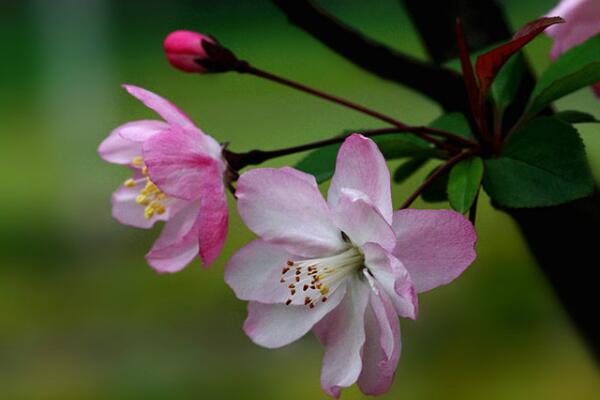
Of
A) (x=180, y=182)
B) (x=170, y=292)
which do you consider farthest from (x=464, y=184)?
(x=170, y=292)

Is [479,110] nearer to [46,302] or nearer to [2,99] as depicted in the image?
[46,302]

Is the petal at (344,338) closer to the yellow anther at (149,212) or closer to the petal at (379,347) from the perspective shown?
the petal at (379,347)

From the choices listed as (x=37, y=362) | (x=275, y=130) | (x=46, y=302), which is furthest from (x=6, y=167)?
(x=37, y=362)

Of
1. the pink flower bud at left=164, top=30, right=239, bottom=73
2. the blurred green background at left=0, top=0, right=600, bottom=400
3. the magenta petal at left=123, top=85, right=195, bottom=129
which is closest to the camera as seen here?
the magenta petal at left=123, top=85, right=195, bottom=129

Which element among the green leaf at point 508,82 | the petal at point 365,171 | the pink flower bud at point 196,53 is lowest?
the green leaf at point 508,82

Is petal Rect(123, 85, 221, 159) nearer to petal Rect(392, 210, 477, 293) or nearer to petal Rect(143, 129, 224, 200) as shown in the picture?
petal Rect(143, 129, 224, 200)

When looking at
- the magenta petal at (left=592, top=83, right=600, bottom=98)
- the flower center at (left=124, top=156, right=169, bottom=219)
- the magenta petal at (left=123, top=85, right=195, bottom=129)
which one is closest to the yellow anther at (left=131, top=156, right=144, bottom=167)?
the flower center at (left=124, top=156, right=169, bottom=219)

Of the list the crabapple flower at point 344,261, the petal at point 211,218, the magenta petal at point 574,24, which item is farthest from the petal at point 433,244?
the magenta petal at point 574,24
